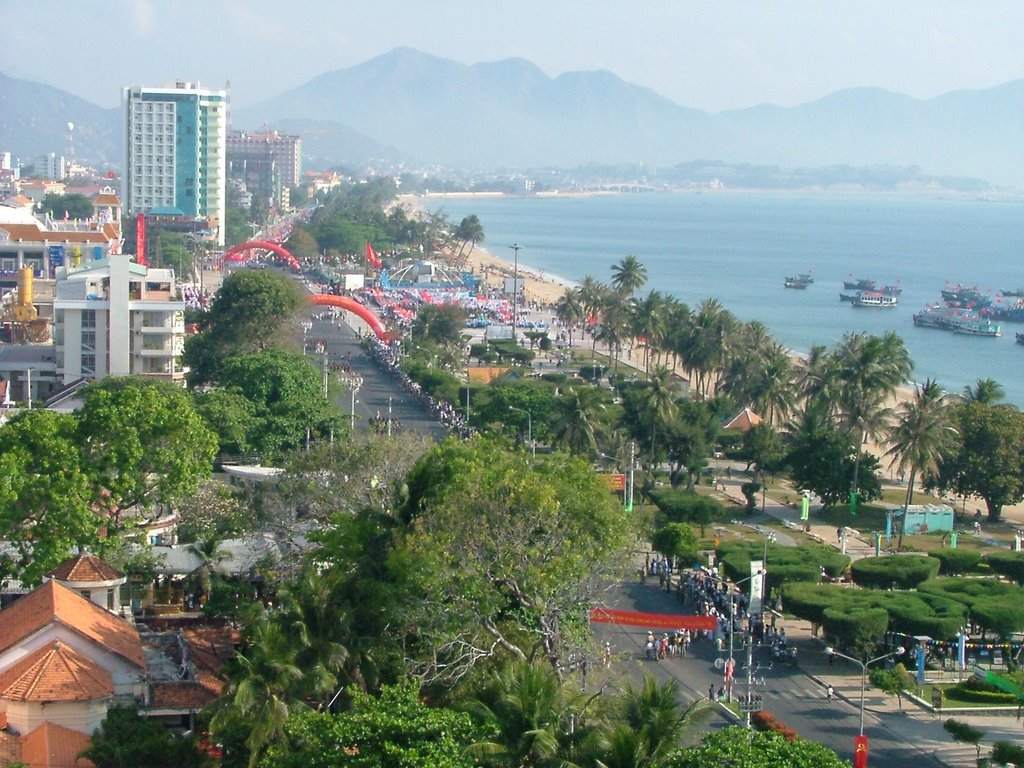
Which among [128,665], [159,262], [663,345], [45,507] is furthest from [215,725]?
[159,262]

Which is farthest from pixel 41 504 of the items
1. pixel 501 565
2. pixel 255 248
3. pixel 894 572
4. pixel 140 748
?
pixel 255 248

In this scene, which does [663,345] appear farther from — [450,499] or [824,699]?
[450,499]

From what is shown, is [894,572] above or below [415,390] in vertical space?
above

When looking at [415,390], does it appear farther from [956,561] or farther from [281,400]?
[956,561]

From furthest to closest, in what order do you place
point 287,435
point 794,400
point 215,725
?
point 794,400 < point 287,435 < point 215,725

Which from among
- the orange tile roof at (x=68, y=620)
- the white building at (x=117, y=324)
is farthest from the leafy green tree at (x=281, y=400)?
the orange tile roof at (x=68, y=620)

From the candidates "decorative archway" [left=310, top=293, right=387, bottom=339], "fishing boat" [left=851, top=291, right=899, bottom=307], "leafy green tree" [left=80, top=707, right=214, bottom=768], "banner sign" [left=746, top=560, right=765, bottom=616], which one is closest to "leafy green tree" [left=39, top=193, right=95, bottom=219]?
"decorative archway" [left=310, top=293, right=387, bottom=339]

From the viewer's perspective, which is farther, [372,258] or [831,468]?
[372,258]
